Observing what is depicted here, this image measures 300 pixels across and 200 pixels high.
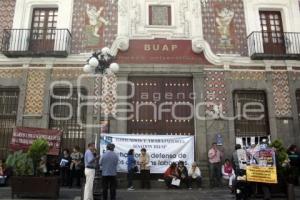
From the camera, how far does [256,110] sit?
608 inches

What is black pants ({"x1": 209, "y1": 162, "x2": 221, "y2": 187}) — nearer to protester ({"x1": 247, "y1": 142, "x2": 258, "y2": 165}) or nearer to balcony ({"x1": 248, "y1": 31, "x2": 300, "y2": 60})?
protester ({"x1": 247, "y1": 142, "x2": 258, "y2": 165})

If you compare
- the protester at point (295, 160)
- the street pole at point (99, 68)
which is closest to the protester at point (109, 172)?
the street pole at point (99, 68)

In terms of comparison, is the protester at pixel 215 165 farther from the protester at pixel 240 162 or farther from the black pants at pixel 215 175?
the protester at pixel 240 162

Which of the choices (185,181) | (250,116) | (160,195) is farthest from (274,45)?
(160,195)

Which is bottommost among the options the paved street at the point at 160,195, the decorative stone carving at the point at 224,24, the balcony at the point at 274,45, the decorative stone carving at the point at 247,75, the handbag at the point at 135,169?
the paved street at the point at 160,195

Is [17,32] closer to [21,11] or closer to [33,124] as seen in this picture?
[21,11]

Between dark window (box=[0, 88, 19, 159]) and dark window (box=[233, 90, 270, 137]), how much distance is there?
8900 mm

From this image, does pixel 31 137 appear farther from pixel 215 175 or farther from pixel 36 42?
pixel 215 175

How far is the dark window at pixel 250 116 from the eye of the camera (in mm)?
15234

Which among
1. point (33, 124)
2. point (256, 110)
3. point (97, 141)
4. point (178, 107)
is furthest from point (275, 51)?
point (33, 124)

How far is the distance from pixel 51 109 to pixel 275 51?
961 cm

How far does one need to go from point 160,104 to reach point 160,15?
3.99 metres

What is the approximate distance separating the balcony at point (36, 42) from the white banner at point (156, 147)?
4.22 m

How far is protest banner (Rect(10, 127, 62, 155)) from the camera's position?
43.7 ft
